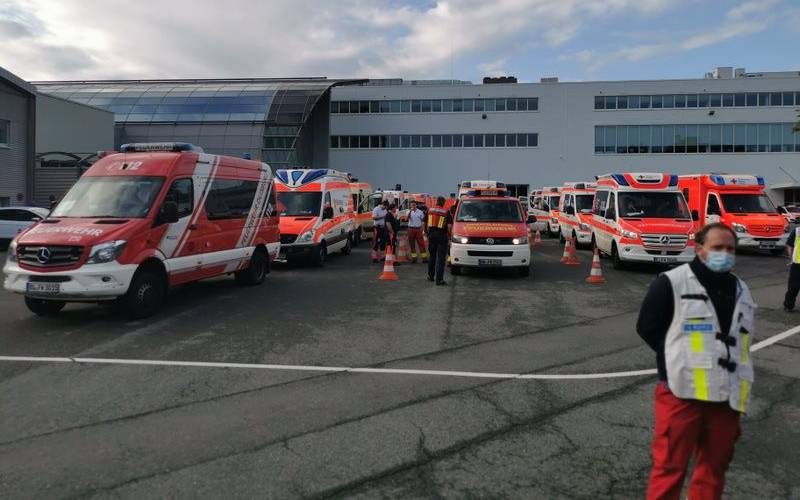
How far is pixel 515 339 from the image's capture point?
788cm

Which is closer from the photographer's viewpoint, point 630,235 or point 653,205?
point 630,235

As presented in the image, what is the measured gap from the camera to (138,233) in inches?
342

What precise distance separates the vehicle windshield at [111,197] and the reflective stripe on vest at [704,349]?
7.99 m

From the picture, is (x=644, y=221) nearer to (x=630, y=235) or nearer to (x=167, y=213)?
(x=630, y=235)

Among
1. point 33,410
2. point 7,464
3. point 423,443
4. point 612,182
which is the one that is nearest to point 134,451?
point 7,464

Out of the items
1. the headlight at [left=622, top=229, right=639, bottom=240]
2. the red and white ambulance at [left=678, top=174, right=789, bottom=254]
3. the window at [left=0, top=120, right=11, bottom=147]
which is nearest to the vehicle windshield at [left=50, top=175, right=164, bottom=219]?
the headlight at [left=622, top=229, right=639, bottom=240]

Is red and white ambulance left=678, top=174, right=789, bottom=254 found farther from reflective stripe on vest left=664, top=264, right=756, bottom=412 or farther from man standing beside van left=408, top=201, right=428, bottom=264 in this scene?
reflective stripe on vest left=664, top=264, right=756, bottom=412

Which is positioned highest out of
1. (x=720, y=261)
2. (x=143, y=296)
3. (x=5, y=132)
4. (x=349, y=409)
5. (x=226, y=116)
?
(x=226, y=116)

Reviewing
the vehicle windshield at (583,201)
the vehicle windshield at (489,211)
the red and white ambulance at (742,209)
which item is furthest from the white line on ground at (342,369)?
the vehicle windshield at (583,201)

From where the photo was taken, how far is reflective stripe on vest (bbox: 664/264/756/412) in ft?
9.44

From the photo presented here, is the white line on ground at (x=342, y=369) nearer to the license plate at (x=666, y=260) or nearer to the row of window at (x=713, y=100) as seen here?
the license plate at (x=666, y=260)

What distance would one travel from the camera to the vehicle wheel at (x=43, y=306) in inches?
352

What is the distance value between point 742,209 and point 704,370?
65.1 ft

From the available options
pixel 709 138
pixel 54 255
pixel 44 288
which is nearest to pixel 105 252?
pixel 54 255
